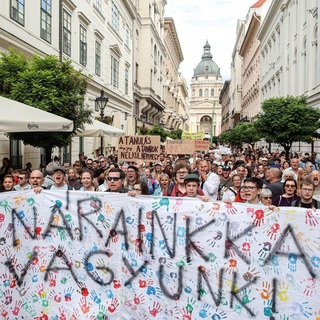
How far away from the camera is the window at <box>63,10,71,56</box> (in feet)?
63.8

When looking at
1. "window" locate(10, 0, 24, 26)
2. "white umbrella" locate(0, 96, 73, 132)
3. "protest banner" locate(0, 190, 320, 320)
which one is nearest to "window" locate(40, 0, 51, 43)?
"window" locate(10, 0, 24, 26)

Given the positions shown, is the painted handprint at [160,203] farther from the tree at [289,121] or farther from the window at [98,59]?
the window at [98,59]

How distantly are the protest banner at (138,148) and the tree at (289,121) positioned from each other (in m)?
11.8

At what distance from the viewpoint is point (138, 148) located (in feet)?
31.8

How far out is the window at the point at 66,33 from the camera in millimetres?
19438

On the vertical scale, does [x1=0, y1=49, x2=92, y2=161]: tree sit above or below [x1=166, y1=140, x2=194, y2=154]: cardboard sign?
above

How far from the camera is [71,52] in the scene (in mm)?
20484

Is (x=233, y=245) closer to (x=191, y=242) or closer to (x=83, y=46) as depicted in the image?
(x=191, y=242)

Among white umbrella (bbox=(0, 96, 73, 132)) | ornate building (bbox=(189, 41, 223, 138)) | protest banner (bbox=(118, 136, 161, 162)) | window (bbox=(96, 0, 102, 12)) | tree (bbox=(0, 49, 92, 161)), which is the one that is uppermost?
ornate building (bbox=(189, 41, 223, 138))

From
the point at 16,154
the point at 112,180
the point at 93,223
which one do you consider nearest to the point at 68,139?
the point at 16,154

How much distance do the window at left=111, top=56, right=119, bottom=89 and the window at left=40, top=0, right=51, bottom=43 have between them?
38.2ft

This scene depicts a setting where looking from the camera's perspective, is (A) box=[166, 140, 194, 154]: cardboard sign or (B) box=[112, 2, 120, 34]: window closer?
(A) box=[166, 140, 194, 154]: cardboard sign

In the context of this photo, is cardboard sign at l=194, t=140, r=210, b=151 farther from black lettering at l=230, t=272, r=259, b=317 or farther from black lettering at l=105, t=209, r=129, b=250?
black lettering at l=230, t=272, r=259, b=317

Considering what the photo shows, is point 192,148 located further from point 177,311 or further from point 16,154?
point 177,311
